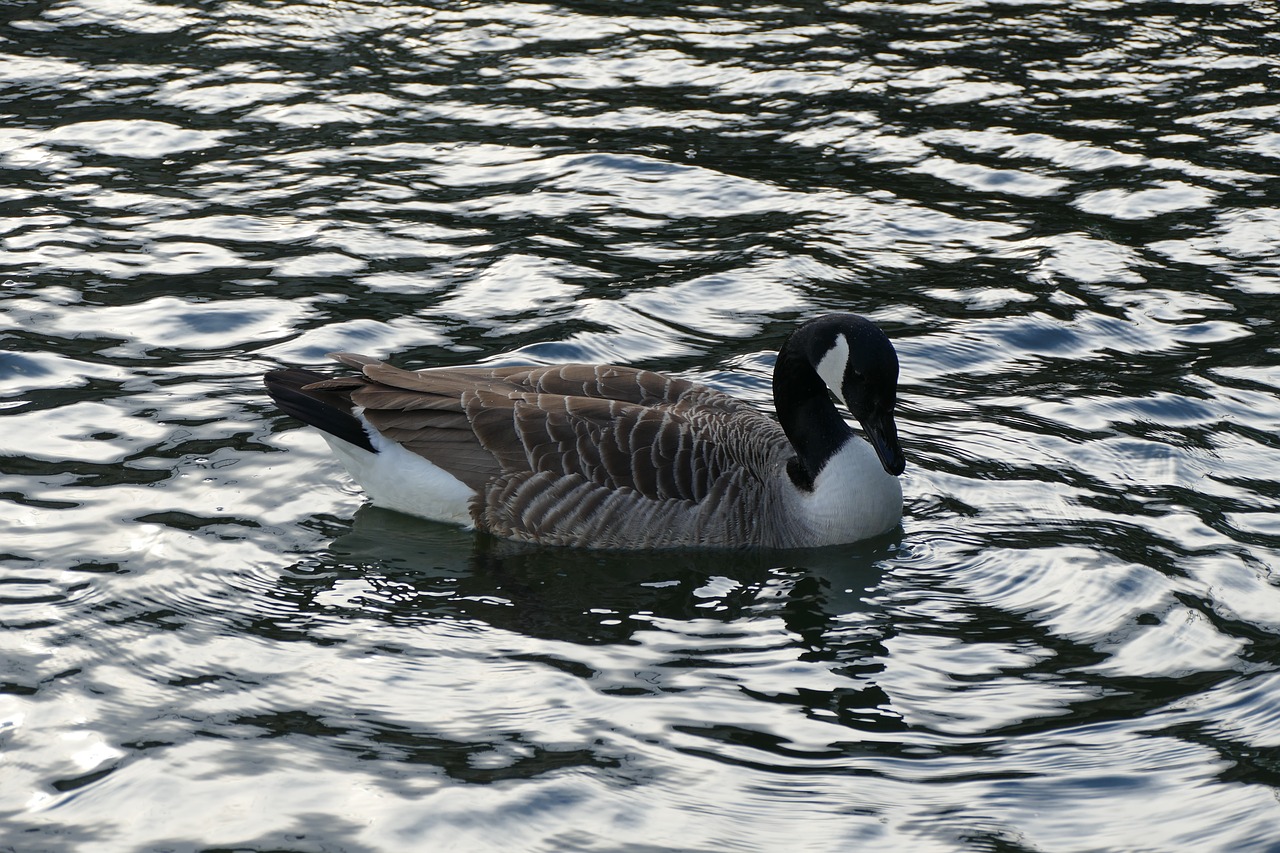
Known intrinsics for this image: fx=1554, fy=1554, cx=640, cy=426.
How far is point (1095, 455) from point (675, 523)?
9.72 feet

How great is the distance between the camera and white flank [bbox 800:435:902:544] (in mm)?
9242

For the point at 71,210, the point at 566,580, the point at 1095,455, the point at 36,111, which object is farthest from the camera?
the point at 36,111

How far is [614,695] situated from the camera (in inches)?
297

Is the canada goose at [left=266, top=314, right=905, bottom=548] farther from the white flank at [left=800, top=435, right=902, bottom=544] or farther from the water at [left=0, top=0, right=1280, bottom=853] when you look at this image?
the water at [left=0, top=0, right=1280, bottom=853]

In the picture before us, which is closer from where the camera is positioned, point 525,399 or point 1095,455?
point 525,399

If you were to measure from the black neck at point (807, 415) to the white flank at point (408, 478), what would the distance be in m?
2.00

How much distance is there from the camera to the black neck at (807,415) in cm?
945

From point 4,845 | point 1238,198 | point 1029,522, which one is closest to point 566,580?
point 1029,522

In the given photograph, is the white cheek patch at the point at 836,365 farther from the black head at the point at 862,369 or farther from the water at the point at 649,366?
the water at the point at 649,366

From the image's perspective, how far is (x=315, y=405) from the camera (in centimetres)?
930

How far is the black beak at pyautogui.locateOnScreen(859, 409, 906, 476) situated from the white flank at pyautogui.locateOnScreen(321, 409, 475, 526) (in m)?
2.41

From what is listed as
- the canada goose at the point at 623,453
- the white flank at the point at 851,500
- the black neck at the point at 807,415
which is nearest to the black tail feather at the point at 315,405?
the canada goose at the point at 623,453

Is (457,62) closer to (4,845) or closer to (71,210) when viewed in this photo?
(71,210)

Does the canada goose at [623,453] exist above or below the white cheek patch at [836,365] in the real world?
below
